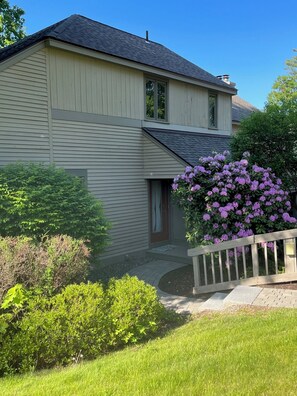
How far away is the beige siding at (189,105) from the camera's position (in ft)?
42.2

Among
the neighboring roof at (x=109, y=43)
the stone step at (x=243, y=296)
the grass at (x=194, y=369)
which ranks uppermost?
the neighboring roof at (x=109, y=43)

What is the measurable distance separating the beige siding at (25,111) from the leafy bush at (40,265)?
12.6 ft

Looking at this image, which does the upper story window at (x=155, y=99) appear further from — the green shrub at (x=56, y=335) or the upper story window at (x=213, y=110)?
the green shrub at (x=56, y=335)

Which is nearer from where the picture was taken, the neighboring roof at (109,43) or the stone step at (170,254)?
the neighboring roof at (109,43)

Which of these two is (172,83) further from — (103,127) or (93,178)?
(93,178)

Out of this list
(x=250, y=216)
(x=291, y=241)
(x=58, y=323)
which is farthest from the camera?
(x=250, y=216)

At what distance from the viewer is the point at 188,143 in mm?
12250

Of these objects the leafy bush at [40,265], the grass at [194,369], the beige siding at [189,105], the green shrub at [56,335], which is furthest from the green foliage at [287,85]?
the green shrub at [56,335]

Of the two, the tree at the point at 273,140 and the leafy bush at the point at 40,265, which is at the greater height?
the tree at the point at 273,140

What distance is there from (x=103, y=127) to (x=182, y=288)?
533 cm

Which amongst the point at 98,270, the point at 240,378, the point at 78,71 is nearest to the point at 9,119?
the point at 78,71

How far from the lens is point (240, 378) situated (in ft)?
9.98

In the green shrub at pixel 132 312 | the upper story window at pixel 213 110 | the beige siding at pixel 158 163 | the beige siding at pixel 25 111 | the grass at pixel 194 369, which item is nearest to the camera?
the grass at pixel 194 369

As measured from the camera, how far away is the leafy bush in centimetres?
448
